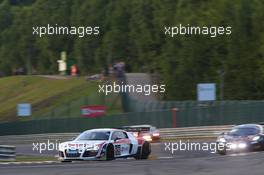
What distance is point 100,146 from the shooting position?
21.3 meters

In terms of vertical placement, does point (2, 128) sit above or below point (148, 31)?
below

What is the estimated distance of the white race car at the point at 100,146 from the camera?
21219 mm

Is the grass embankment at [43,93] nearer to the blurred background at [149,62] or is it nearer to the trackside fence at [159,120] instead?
the blurred background at [149,62]

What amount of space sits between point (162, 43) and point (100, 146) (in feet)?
123

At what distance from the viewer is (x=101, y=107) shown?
4797 cm

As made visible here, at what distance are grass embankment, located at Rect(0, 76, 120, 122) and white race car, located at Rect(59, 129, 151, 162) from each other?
27.6 metres

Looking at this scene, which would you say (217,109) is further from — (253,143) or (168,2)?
(168,2)

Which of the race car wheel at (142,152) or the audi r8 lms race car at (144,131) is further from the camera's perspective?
the audi r8 lms race car at (144,131)

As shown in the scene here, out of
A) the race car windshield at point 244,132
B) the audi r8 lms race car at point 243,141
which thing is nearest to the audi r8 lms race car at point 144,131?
the race car windshield at point 244,132

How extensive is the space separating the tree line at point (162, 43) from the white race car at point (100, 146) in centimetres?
2675

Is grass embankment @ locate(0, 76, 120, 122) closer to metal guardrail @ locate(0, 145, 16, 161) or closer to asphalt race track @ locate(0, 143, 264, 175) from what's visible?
metal guardrail @ locate(0, 145, 16, 161)

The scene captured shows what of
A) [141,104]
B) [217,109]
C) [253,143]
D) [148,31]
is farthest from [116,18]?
[253,143]

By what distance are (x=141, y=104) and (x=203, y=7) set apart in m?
9.38

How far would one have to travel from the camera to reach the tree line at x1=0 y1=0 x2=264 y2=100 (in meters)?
51.3
